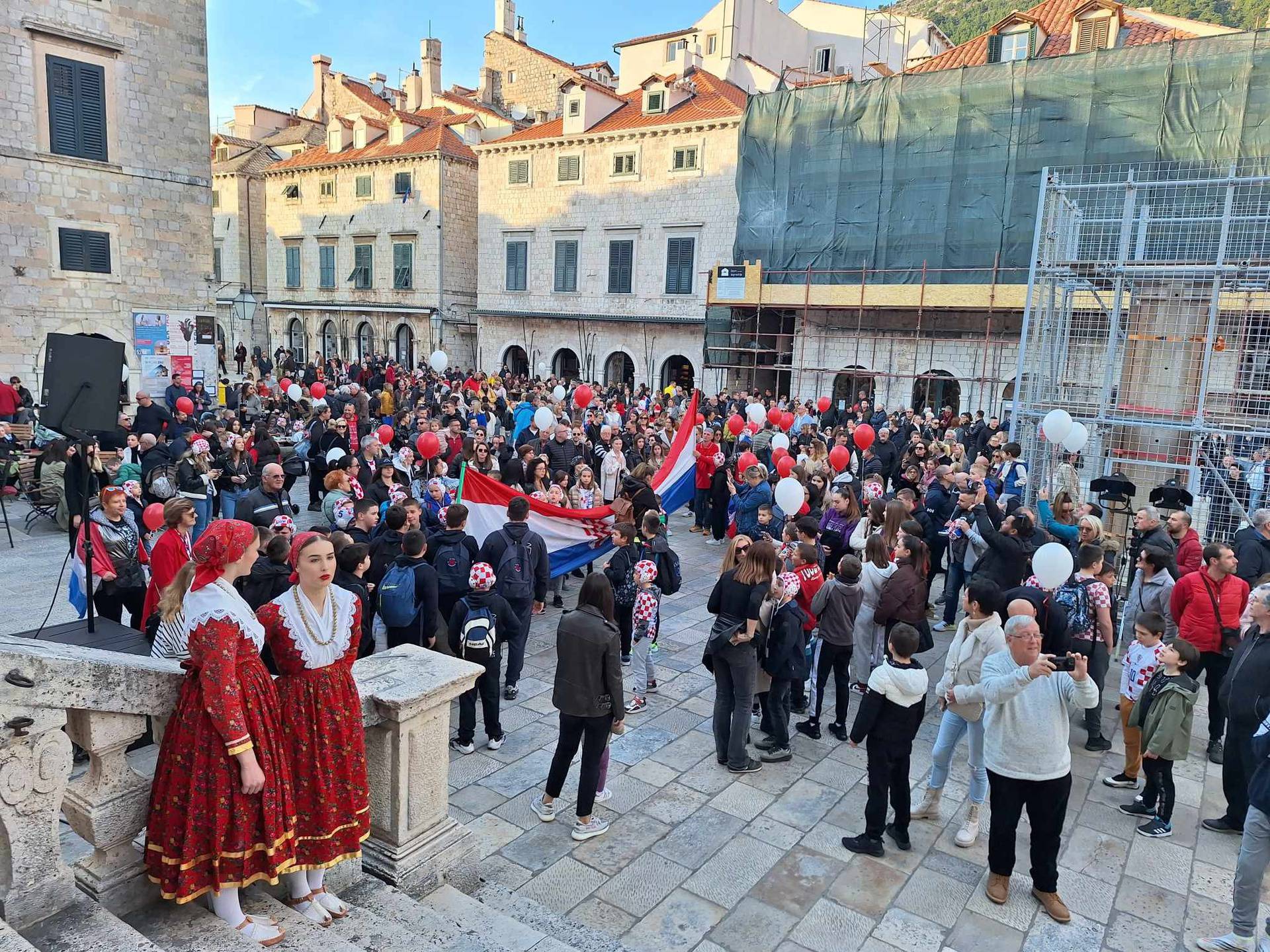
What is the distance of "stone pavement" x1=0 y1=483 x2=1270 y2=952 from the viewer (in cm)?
451

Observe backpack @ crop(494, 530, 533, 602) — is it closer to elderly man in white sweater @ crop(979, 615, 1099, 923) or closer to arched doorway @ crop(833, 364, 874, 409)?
elderly man in white sweater @ crop(979, 615, 1099, 923)

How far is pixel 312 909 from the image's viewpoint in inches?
137

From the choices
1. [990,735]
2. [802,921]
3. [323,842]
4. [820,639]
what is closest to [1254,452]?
[820,639]

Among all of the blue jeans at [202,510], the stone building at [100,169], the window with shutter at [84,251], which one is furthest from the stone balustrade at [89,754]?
the window with shutter at [84,251]

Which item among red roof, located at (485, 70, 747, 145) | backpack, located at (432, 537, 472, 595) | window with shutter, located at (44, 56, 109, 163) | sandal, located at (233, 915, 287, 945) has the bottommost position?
sandal, located at (233, 915, 287, 945)

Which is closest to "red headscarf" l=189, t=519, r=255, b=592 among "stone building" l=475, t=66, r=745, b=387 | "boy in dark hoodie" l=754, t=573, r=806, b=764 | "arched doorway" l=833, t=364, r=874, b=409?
"boy in dark hoodie" l=754, t=573, r=806, b=764

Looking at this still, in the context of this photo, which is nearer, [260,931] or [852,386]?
[260,931]

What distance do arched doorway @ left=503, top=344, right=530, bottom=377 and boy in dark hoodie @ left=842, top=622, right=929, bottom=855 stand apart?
30496 millimetres

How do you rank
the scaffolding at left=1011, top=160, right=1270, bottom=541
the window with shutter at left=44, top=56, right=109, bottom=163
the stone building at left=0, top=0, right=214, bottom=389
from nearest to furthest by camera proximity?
the scaffolding at left=1011, top=160, right=1270, bottom=541 < the stone building at left=0, top=0, right=214, bottom=389 < the window with shutter at left=44, top=56, right=109, bottom=163

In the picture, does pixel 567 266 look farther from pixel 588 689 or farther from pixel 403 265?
pixel 588 689

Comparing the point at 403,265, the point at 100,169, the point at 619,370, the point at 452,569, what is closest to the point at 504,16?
the point at 403,265

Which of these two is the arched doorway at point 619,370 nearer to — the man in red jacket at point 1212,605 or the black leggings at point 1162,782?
the man in red jacket at point 1212,605

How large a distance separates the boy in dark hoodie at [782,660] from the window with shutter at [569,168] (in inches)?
1089

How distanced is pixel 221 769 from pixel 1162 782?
5.66 meters
